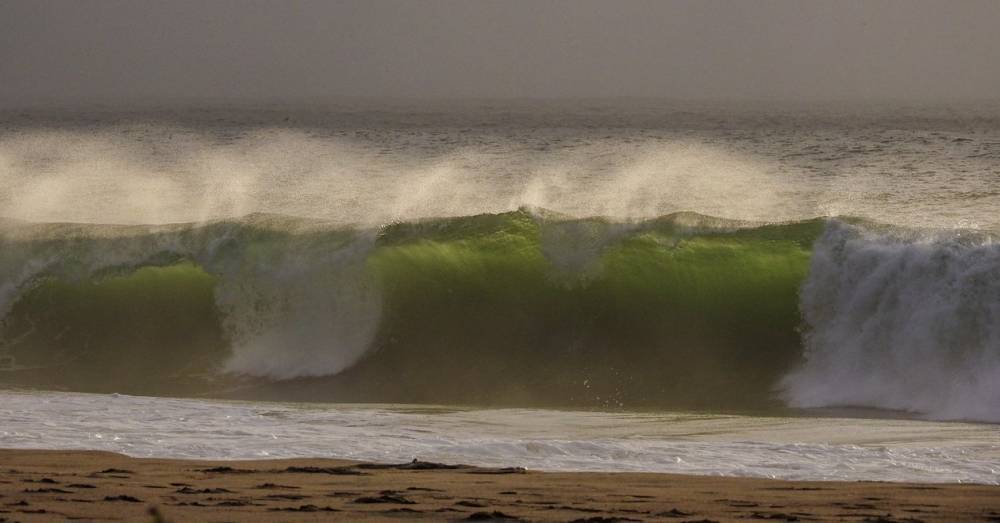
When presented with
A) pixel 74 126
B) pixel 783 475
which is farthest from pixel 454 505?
pixel 74 126

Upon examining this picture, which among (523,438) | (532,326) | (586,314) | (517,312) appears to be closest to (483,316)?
(517,312)

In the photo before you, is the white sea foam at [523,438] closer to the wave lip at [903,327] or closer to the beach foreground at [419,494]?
the beach foreground at [419,494]

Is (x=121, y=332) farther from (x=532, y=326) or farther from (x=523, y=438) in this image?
(x=523, y=438)

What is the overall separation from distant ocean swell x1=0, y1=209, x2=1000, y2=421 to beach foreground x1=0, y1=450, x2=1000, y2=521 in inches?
160

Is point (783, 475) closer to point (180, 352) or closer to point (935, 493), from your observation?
point (935, 493)

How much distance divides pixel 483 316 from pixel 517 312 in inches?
13.9

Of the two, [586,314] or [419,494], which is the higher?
[586,314]

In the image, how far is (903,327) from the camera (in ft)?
36.1

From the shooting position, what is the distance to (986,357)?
34.2 ft

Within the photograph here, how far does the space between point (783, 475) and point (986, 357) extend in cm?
458

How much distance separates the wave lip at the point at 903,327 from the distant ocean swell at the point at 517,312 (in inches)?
0.8

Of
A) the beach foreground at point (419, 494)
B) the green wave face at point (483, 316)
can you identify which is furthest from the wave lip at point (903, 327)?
the beach foreground at point (419, 494)

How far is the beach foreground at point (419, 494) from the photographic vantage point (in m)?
5.26

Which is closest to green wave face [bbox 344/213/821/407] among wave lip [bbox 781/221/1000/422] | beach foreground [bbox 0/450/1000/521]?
wave lip [bbox 781/221/1000/422]
